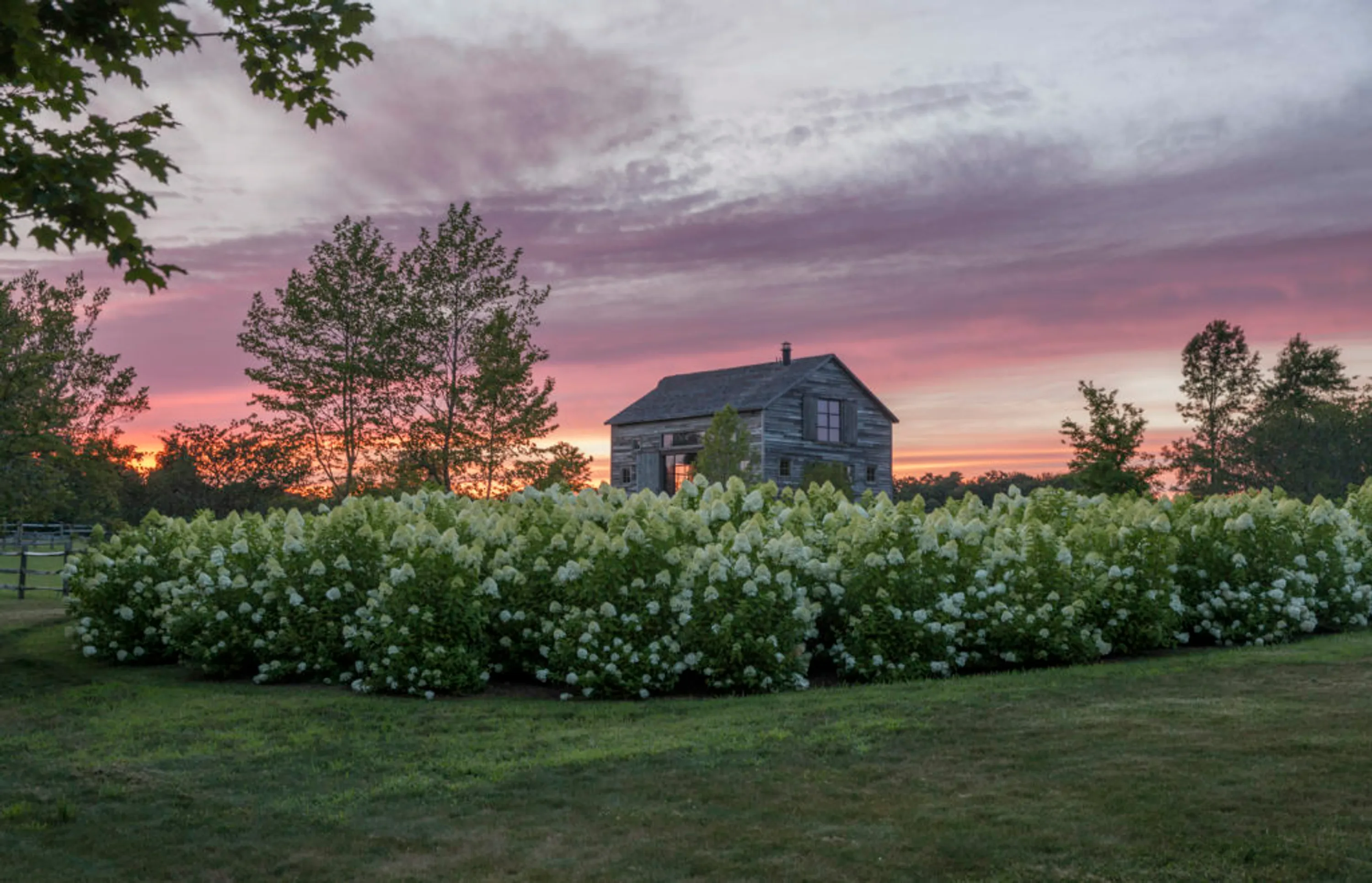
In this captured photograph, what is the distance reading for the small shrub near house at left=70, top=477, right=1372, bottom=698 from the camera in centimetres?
951

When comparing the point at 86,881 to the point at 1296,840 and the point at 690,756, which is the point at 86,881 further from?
the point at 1296,840

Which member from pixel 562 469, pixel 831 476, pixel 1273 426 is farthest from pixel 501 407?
pixel 1273 426

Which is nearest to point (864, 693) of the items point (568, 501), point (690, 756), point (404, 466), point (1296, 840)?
point (690, 756)

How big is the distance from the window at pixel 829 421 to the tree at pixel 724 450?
634cm

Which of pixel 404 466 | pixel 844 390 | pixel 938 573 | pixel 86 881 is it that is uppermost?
pixel 844 390

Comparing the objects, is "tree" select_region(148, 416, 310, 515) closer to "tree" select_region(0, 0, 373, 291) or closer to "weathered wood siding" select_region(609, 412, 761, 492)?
"weathered wood siding" select_region(609, 412, 761, 492)

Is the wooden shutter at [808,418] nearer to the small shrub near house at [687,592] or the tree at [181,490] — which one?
the tree at [181,490]

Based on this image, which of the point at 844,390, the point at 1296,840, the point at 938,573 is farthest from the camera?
the point at 844,390

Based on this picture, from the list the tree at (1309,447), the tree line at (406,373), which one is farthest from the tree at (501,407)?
the tree at (1309,447)

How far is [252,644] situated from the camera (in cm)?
1080

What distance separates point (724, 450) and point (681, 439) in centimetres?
793

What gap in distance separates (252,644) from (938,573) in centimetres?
664

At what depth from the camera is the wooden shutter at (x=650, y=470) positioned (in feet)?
133

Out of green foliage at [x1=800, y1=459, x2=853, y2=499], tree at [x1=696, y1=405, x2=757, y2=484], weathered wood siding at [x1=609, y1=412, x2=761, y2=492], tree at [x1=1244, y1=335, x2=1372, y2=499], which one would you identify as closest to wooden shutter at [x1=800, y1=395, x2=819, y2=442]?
green foliage at [x1=800, y1=459, x2=853, y2=499]
